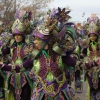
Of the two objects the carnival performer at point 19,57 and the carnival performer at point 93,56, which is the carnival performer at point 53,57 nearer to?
the carnival performer at point 19,57

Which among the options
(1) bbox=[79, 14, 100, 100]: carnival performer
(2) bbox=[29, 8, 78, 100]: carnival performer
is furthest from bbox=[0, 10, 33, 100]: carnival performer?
(2) bbox=[29, 8, 78, 100]: carnival performer

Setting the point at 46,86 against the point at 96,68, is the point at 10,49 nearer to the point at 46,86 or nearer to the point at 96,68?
the point at 96,68

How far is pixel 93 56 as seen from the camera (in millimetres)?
7340

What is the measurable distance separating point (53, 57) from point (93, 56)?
232 centimetres

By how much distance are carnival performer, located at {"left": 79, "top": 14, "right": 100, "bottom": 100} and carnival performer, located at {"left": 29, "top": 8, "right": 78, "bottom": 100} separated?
192 cm

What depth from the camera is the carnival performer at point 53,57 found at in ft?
16.6

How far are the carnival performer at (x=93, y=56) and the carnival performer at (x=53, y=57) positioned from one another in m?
1.92

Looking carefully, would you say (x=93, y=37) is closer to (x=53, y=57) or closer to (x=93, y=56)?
(x=93, y=56)

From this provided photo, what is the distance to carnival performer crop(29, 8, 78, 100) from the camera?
16.6ft

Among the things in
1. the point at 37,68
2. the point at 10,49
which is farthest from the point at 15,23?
the point at 37,68

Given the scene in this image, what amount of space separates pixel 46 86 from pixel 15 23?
7.97 ft

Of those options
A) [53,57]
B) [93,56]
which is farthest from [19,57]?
[53,57]

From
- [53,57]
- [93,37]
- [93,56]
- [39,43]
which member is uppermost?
[39,43]

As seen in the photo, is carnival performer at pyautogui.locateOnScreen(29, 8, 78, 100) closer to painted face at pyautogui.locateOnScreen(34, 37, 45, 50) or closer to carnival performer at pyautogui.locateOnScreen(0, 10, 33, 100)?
painted face at pyautogui.locateOnScreen(34, 37, 45, 50)
